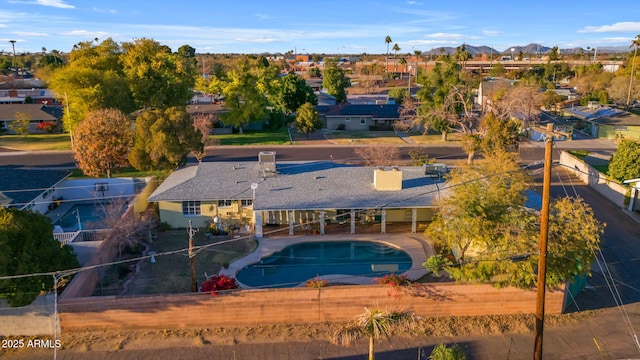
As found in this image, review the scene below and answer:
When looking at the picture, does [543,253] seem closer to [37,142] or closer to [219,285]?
[219,285]

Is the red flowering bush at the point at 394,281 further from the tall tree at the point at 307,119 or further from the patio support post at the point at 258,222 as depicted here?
the tall tree at the point at 307,119

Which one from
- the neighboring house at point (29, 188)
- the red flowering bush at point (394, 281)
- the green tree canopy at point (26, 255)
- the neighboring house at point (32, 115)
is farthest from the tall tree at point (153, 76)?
the red flowering bush at point (394, 281)

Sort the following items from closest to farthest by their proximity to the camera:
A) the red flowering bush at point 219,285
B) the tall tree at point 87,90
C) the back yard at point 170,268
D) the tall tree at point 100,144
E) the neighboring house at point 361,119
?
the red flowering bush at point 219,285
the back yard at point 170,268
the tall tree at point 100,144
the tall tree at point 87,90
the neighboring house at point 361,119

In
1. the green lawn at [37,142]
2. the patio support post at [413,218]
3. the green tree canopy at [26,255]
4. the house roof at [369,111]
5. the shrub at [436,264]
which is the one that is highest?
the house roof at [369,111]

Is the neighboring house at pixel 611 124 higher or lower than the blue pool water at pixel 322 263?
higher

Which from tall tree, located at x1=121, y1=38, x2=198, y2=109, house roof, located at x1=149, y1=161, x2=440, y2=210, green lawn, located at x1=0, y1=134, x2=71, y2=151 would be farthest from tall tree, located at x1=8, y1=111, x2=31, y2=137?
house roof, located at x1=149, y1=161, x2=440, y2=210

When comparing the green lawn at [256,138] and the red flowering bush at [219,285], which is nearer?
the red flowering bush at [219,285]

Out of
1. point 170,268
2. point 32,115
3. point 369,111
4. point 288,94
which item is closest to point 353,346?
point 170,268
